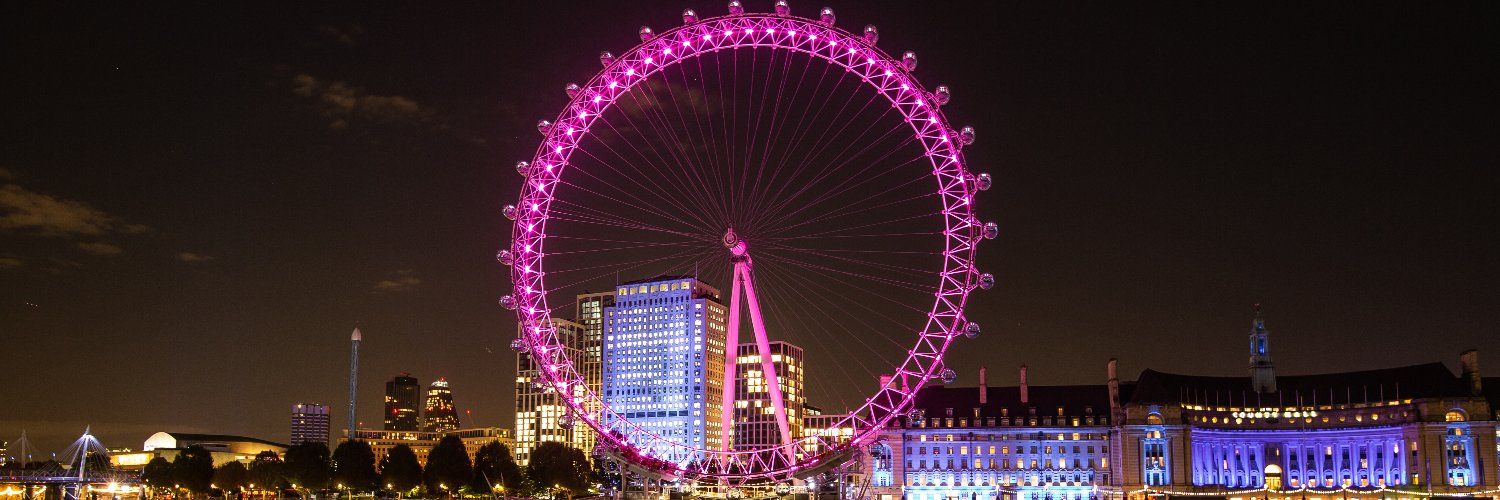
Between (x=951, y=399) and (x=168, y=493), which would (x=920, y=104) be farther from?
(x=168, y=493)

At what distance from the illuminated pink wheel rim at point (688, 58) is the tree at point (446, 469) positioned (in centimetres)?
7317

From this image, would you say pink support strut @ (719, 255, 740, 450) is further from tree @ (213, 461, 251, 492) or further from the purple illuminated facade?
tree @ (213, 461, 251, 492)

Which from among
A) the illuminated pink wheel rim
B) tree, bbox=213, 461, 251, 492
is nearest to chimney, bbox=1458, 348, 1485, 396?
the illuminated pink wheel rim

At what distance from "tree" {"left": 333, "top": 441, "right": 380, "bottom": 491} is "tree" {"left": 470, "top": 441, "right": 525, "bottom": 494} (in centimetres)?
1170

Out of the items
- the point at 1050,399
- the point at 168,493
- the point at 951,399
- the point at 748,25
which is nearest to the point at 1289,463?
the point at 1050,399

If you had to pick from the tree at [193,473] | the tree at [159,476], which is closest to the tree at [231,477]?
the tree at [193,473]

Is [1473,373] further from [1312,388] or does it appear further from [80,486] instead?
[80,486]

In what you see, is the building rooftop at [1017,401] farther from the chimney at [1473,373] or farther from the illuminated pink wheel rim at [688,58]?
the illuminated pink wheel rim at [688,58]

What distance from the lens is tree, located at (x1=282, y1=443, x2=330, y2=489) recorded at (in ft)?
484

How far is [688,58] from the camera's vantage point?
72.4m

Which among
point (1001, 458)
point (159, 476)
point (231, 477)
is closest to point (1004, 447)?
point (1001, 458)

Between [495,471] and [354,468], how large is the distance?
617 inches

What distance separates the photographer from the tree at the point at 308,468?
148 metres

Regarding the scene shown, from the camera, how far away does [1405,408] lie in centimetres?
13900
